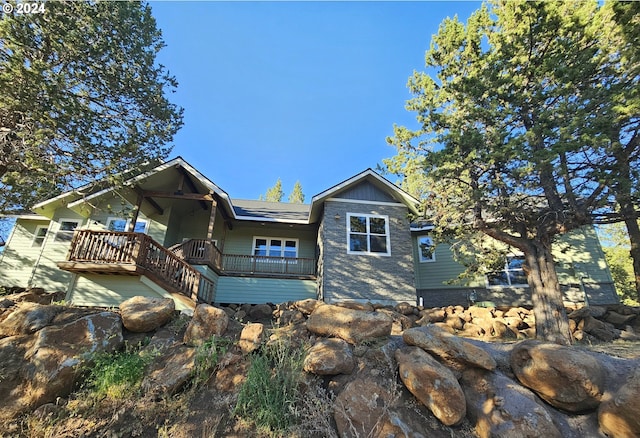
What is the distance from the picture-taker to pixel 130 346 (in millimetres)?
4949

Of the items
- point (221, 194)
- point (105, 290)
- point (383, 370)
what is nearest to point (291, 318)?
point (383, 370)

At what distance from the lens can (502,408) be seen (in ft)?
11.5

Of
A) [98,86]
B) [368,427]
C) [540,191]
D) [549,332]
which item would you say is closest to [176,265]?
[98,86]

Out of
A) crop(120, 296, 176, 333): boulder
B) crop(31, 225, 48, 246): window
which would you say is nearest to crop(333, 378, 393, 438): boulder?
crop(120, 296, 176, 333): boulder

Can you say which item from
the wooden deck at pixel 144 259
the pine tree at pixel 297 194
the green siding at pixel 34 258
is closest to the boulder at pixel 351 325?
the wooden deck at pixel 144 259

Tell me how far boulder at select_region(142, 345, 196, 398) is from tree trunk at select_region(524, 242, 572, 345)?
27.5 ft

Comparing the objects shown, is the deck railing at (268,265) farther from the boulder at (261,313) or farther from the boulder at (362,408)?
the boulder at (362,408)

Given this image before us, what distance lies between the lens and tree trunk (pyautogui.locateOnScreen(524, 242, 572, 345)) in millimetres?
7805

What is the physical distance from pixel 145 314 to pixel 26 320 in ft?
6.20

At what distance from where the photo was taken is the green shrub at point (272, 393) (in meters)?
3.55

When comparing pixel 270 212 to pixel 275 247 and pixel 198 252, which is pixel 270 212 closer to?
pixel 275 247

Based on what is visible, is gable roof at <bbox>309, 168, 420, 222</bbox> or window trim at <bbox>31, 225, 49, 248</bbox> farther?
window trim at <bbox>31, 225, 49, 248</bbox>

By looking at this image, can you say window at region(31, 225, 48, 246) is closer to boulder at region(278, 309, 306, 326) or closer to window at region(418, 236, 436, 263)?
boulder at region(278, 309, 306, 326)

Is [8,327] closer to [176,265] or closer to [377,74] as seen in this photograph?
[176,265]
